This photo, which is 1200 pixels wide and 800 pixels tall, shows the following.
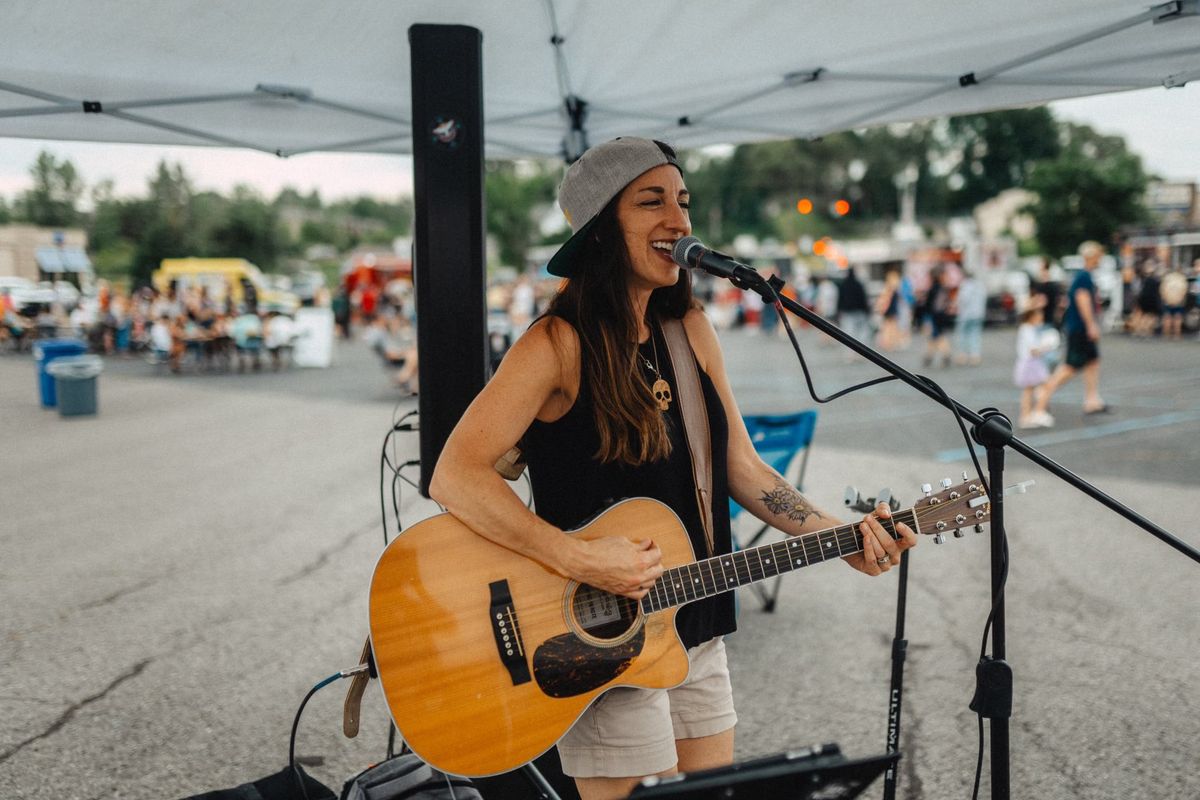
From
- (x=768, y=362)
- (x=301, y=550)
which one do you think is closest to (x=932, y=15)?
(x=301, y=550)

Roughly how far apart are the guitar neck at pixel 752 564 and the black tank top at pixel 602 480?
0.22 ft

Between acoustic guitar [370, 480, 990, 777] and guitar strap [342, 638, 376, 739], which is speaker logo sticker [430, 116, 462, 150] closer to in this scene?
acoustic guitar [370, 480, 990, 777]

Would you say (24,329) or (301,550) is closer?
(301,550)

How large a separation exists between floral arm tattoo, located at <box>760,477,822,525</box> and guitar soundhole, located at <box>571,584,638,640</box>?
1.67 feet

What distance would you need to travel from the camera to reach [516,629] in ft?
6.30

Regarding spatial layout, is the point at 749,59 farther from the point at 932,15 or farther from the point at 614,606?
the point at 614,606

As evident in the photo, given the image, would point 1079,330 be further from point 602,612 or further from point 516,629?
point 516,629

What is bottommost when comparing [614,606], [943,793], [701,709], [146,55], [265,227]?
[943,793]

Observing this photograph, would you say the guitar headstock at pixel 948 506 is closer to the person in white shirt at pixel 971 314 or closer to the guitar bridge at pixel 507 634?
the guitar bridge at pixel 507 634

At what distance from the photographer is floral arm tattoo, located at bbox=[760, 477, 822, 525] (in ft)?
7.38

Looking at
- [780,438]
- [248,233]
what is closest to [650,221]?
[780,438]

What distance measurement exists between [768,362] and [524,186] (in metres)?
50.7

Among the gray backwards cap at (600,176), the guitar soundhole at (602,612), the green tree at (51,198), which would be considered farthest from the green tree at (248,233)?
the guitar soundhole at (602,612)

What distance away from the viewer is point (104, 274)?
56344 millimetres
